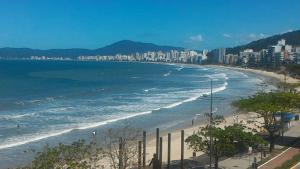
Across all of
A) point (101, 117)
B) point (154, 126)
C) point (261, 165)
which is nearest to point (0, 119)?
point (101, 117)

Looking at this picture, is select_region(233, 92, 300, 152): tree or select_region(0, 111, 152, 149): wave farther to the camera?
select_region(0, 111, 152, 149): wave

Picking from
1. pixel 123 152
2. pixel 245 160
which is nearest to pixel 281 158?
→ pixel 245 160

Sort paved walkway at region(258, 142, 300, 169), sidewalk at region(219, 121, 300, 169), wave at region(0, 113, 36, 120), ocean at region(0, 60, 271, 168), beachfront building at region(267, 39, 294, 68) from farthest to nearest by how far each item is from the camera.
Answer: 1. beachfront building at region(267, 39, 294, 68)
2. wave at region(0, 113, 36, 120)
3. ocean at region(0, 60, 271, 168)
4. sidewalk at region(219, 121, 300, 169)
5. paved walkway at region(258, 142, 300, 169)

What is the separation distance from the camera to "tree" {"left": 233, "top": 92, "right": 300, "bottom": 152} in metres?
29.4

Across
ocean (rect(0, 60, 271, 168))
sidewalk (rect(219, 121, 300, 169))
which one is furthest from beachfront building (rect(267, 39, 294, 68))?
sidewalk (rect(219, 121, 300, 169))

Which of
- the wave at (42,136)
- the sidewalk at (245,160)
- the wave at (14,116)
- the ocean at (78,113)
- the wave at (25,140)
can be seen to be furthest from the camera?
the wave at (14,116)

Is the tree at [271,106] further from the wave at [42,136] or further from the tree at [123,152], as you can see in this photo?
the wave at [42,136]

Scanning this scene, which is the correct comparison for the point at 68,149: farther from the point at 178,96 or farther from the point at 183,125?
the point at 178,96

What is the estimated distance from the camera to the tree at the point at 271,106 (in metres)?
29.4

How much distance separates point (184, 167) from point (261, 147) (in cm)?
462

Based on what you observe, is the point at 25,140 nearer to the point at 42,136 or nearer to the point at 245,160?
the point at 42,136

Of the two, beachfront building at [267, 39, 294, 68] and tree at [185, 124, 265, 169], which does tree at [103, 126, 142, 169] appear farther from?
beachfront building at [267, 39, 294, 68]

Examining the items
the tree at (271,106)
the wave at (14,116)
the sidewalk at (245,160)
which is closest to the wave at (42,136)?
the wave at (14,116)

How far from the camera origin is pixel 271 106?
2942 cm
